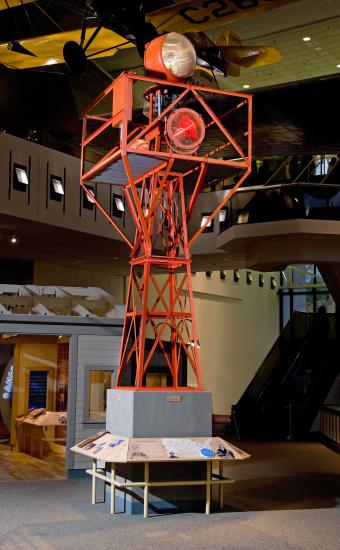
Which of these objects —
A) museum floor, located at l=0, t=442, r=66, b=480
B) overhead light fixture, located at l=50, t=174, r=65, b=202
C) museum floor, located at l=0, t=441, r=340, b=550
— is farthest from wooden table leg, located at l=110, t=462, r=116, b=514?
overhead light fixture, located at l=50, t=174, r=65, b=202

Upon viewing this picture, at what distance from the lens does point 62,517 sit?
9094 millimetres

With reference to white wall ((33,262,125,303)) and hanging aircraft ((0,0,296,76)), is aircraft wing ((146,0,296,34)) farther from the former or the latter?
white wall ((33,262,125,303))

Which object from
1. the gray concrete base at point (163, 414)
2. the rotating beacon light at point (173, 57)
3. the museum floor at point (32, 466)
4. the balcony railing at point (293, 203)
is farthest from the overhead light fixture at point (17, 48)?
the gray concrete base at point (163, 414)

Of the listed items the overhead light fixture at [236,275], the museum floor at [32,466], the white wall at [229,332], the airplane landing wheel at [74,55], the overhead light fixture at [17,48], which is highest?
the overhead light fixture at [17,48]

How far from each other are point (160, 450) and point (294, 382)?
15295 mm

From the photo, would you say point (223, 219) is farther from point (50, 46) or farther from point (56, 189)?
point (50, 46)

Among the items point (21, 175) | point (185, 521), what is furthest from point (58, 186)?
point (185, 521)

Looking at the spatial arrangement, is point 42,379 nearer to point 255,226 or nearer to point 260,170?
point 255,226

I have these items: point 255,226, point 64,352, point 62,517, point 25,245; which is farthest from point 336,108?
point 62,517

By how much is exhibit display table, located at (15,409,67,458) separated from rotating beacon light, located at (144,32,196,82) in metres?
6.96

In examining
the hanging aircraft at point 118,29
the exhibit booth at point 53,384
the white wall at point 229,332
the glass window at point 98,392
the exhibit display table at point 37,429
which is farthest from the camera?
the white wall at point 229,332

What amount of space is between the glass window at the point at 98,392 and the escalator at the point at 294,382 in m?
9.72

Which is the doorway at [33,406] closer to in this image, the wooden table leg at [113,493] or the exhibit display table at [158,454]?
the wooden table leg at [113,493]

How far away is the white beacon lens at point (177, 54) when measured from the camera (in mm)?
9547
